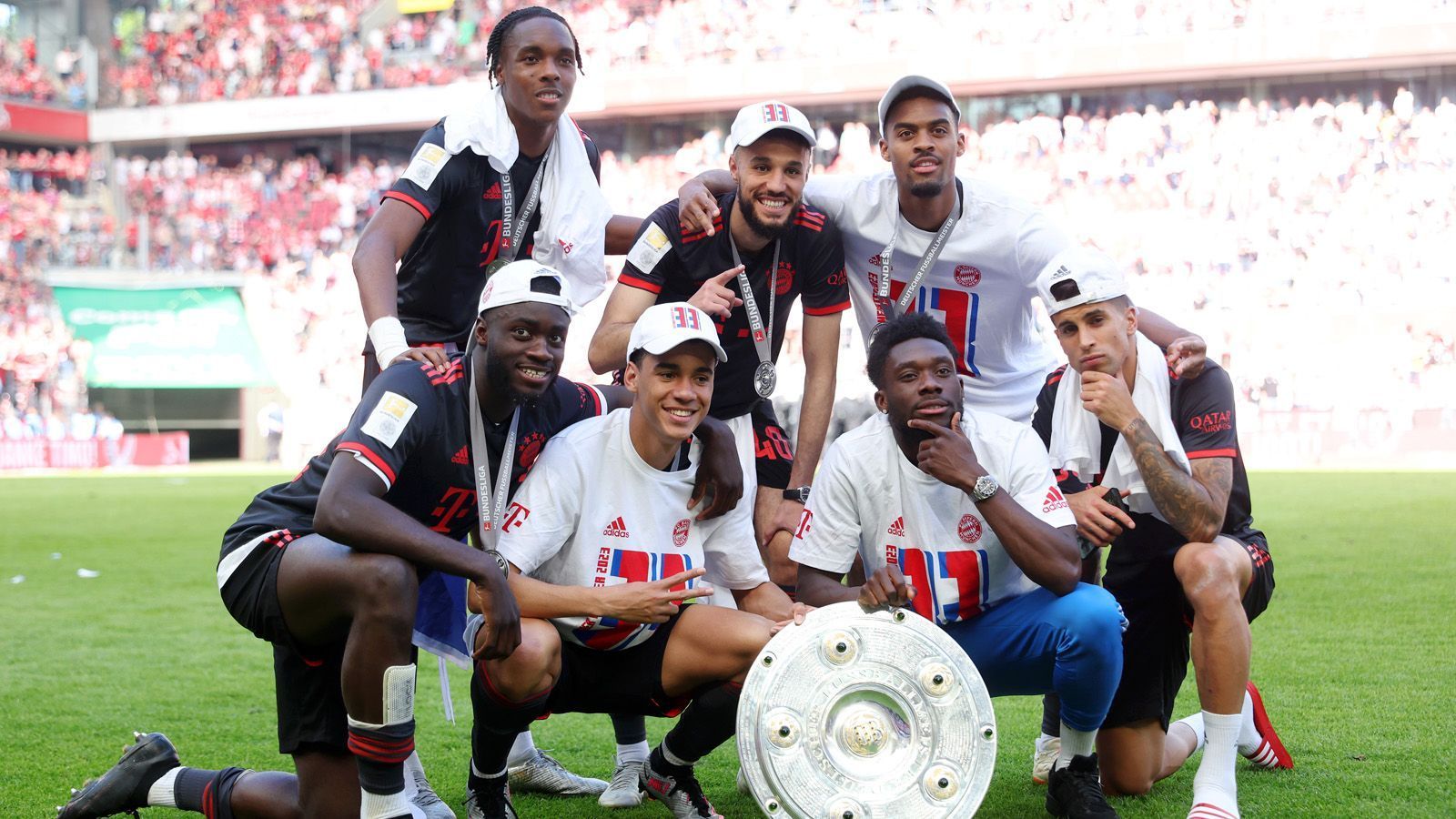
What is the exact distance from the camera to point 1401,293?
78.7 ft

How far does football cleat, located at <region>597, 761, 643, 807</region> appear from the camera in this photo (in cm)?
479

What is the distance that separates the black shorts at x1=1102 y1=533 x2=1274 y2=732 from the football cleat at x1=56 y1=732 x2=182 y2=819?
10.2ft

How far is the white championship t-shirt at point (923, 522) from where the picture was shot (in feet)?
13.9

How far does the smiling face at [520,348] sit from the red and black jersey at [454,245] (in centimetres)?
105

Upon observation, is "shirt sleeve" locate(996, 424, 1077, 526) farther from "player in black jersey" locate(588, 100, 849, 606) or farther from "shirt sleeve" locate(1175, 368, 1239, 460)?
"player in black jersey" locate(588, 100, 849, 606)

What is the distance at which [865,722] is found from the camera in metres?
3.63

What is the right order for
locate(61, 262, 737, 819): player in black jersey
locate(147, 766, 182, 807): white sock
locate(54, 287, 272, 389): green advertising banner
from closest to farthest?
locate(61, 262, 737, 819): player in black jersey < locate(147, 766, 182, 807): white sock < locate(54, 287, 272, 389): green advertising banner

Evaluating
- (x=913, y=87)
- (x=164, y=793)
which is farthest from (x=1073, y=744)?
(x=164, y=793)

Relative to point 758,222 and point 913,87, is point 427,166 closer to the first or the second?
point 758,222

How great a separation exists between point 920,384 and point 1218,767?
1.44m

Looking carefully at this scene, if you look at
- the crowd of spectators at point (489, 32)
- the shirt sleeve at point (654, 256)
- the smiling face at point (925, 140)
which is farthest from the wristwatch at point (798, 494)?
the crowd of spectators at point (489, 32)

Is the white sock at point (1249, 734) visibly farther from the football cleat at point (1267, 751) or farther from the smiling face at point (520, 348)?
the smiling face at point (520, 348)

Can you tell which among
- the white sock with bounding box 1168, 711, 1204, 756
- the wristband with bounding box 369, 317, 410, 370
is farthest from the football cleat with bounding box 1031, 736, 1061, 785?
the wristband with bounding box 369, 317, 410, 370

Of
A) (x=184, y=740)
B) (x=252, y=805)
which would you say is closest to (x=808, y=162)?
(x=252, y=805)
